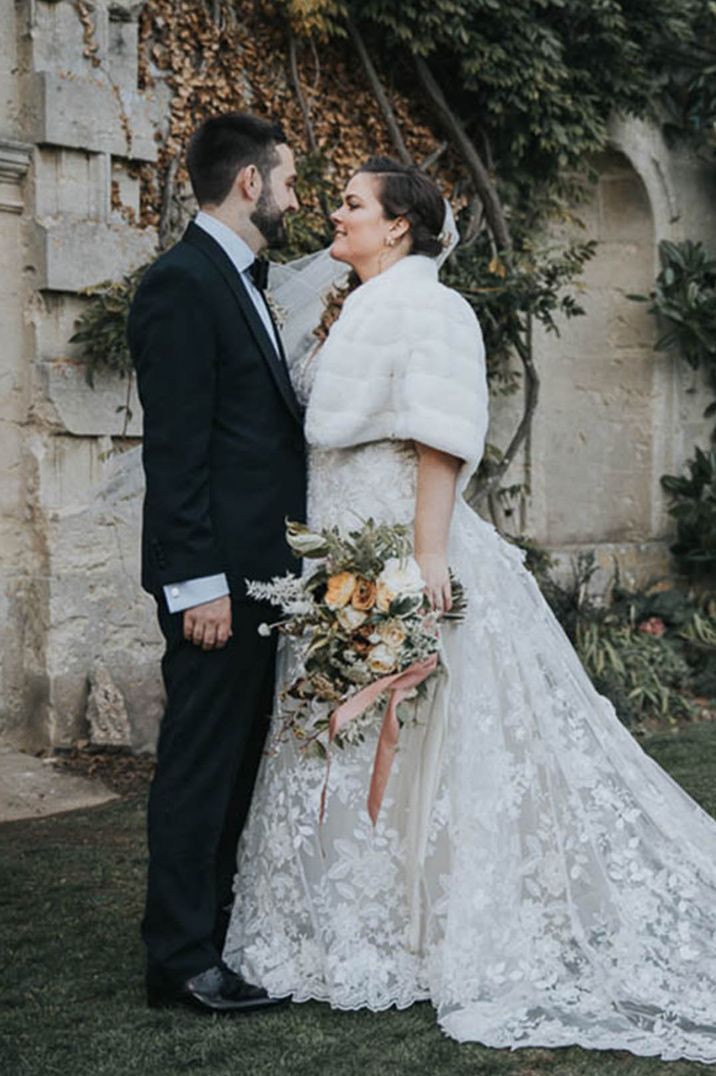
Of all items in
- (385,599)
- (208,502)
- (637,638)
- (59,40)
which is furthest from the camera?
(637,638)

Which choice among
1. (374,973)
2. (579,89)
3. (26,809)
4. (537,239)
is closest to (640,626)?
(537,239)

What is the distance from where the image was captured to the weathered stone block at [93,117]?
18.5ft

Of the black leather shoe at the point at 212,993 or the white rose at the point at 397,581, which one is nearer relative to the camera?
the white rose at the point at 397,581

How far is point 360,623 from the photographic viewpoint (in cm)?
297

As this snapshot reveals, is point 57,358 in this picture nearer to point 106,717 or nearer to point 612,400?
point 106,717

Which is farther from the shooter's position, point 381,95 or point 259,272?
point 381,95

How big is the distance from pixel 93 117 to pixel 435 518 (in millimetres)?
3337

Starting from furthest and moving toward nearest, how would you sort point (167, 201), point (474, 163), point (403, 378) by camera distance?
point (474, 163), point (167, 201), point (403, 378)

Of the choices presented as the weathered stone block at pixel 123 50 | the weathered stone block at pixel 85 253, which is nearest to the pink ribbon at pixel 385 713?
the weathered stone block at pixel 85 253

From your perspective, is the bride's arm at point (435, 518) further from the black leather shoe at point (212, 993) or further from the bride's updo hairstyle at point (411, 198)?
the black leather shoe at point (212, 993)

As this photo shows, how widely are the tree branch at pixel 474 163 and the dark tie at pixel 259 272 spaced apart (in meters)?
4.30

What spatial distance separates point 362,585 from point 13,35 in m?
3.72

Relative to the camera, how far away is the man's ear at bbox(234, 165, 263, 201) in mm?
3234

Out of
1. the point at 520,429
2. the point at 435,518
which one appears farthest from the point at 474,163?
the point at 435,518
